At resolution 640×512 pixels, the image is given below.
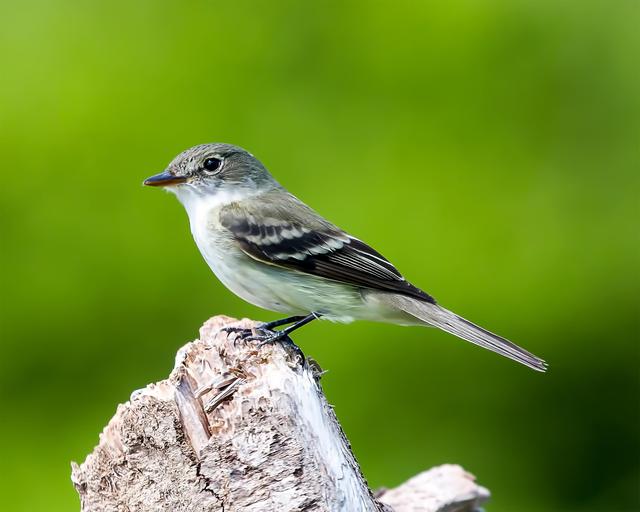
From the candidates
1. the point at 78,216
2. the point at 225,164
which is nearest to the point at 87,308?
the point at 78,216

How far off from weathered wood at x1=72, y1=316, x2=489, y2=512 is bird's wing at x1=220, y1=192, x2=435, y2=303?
0.90 metres

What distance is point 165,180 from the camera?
5.10 metres

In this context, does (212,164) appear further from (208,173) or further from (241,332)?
(241,332)

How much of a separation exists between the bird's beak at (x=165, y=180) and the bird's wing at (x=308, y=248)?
0.30 meters

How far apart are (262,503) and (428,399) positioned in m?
3.30

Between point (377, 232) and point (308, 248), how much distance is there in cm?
163

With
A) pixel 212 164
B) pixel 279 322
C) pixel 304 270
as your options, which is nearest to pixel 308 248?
pixel 304 270

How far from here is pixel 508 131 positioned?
691 centimetres

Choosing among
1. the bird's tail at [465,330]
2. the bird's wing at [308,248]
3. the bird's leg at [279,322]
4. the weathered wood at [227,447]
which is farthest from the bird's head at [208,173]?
the weathered wood at [227,447]

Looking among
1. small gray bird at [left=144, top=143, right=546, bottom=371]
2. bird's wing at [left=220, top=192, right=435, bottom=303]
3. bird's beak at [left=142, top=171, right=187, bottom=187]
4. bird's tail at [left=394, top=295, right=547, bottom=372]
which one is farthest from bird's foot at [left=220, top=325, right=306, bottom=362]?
bird's beak at [left=142, top=171, right=187, bottom=187]

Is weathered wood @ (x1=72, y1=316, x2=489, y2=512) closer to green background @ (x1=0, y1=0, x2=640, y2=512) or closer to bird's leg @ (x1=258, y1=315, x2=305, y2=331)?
bird's leg @ (x1=258, y1=315, x2=305, y2=331)

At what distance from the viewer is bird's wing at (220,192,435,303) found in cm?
481

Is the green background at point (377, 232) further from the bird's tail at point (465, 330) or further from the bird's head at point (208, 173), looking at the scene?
the bird's tail at point (465, 330)

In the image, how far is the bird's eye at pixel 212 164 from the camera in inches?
206
